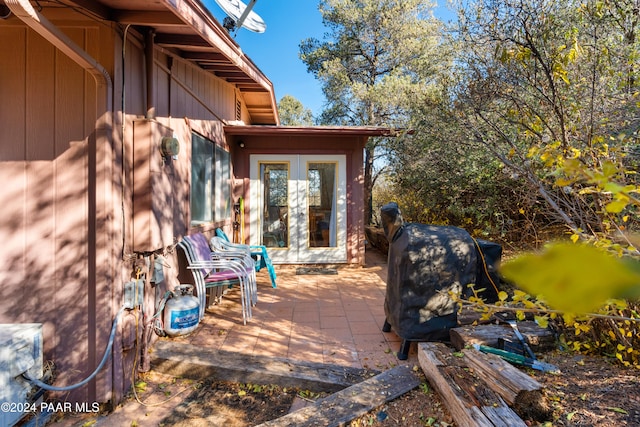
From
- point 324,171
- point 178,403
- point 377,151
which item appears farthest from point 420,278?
point 377,151

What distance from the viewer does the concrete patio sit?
2.96 metres

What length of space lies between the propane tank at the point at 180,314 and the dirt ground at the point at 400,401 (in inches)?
17.0

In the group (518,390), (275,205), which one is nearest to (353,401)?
(518,390)

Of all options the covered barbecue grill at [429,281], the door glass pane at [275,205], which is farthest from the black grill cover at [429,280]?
the door glass pane at [275,205]

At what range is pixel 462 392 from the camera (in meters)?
1.99

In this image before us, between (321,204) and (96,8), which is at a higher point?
(96,8)

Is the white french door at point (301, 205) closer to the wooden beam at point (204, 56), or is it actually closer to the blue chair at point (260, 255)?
the blue chair at point (260, 255)

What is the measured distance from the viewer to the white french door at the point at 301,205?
630cm

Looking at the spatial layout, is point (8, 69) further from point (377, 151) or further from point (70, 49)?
point (377, 151)

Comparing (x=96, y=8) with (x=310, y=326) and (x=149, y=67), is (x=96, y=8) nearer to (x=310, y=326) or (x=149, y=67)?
(x=149, y=67)

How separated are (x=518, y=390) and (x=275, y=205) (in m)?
5.08

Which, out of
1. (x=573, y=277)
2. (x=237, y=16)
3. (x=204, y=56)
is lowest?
(x=573, y=277)

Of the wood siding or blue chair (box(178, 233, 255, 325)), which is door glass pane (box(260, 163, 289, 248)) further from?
the wood siding

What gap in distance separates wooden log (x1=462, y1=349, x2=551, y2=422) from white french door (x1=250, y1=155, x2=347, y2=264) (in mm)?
4324
